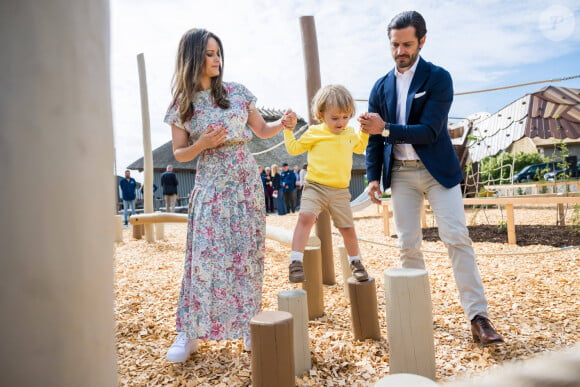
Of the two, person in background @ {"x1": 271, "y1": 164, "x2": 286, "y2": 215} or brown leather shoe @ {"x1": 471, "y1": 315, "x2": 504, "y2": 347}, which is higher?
person in background @ {"x1": 271, "y1": 164, "x2": 286, "y2": 215}

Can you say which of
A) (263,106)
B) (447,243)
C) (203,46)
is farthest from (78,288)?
(263,106)

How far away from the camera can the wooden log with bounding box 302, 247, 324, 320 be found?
8.58ft

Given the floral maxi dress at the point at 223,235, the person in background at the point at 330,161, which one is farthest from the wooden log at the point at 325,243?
the floral maxi dress at the point at 223,235

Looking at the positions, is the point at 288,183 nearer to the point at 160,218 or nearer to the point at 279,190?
the point at 279,190

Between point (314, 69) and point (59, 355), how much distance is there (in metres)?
3.34

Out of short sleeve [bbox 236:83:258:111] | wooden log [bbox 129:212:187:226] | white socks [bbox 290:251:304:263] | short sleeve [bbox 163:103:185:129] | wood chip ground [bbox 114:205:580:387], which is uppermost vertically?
short sleeve [bbox 236:83:258:111]

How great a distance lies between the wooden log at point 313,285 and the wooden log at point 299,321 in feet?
2.51

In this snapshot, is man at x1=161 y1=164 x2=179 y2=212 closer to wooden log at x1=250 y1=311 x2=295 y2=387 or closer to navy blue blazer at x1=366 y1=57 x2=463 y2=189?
navy blue blazer at x1=366 y1=57 x2=463 y2=189

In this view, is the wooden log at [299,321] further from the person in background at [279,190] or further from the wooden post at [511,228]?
the person in background at [279,190]

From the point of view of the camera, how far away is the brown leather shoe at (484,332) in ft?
6.30

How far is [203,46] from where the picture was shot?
2.05 meters

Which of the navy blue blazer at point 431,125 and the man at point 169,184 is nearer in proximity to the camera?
the navy blue blazer at point 431,125

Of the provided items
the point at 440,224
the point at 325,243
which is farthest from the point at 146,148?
the point at 440,224

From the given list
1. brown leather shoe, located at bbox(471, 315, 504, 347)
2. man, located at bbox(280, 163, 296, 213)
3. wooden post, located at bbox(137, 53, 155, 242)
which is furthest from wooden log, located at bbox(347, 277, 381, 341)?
man, located at bbox(280, 163, 296, 213)
